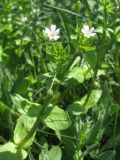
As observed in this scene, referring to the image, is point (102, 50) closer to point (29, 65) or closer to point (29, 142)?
point (29, 142)

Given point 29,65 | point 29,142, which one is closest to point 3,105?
point 29,142

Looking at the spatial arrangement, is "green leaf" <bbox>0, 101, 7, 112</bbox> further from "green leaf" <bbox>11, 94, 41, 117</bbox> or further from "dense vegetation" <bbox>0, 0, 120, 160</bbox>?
"green leaf" <bbox>11, 94, 41, 117</bbox>

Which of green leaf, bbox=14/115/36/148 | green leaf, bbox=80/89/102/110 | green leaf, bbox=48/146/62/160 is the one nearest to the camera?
green leaf, bbox=48/146/62/160

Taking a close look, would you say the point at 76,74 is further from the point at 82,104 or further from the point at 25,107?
the point at 25,107

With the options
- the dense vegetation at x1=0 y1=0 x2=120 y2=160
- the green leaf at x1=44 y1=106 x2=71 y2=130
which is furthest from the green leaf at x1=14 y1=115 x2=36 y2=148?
the green leaf at x1=44 y1=106 x2=71 y2=130

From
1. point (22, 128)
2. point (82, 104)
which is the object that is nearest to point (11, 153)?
point (22, 128)
